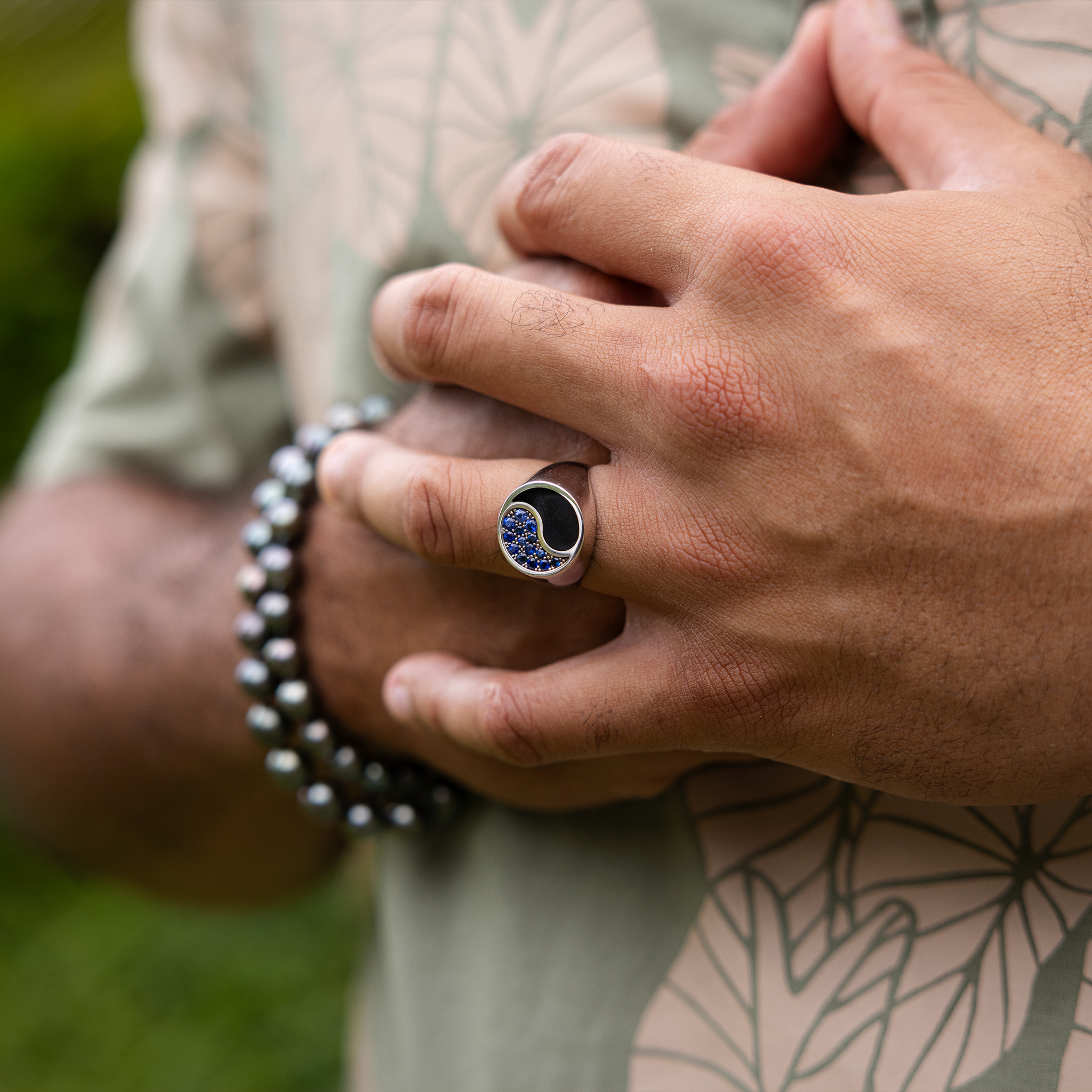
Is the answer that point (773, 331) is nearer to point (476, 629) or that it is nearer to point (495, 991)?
point (476, 629)

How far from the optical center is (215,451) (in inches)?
46.6

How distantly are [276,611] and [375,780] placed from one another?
192 mm

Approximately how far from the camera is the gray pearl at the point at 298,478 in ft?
2.86

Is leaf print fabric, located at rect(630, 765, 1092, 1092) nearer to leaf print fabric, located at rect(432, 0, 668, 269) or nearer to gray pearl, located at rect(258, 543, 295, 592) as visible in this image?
gray pearl, located at rect(258, 543, 295, 592)

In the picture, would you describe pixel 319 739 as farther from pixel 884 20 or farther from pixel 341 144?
pixel 884 20

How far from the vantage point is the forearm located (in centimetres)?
102

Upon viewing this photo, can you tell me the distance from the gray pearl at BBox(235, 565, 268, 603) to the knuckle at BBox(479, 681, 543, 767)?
0.30m

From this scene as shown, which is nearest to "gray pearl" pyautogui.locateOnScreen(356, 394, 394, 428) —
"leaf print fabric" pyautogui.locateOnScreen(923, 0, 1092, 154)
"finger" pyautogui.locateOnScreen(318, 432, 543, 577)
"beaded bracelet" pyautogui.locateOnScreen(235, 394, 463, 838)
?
"beaded bracelet" pyautogui.locateOnScreen(235, 394, 463, 838)

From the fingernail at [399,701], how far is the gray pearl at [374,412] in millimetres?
253

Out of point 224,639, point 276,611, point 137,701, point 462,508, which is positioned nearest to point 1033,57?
point 462,508

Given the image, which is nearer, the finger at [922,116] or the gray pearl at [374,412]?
the finger at [922,116]

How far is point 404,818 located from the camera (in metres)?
0.88

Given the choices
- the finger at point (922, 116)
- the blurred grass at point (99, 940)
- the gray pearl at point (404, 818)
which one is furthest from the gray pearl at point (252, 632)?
Result: the blurred grass at point (99, 940)

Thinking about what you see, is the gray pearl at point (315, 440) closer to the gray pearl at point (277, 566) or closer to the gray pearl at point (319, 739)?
the gray pearl at point (277, 566)
